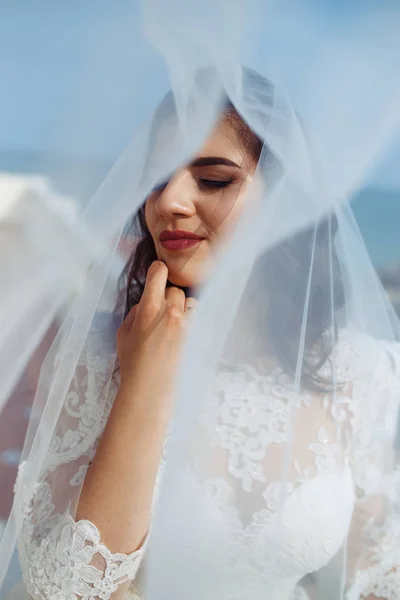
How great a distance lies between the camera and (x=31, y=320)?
0.97 metres

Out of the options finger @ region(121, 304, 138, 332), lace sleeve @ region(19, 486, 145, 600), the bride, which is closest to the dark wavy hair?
the bride

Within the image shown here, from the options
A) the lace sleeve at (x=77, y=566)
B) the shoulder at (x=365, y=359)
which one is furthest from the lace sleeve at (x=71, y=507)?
the shoulder at (x=365, y=359)

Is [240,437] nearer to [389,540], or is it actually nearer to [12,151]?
[389,540]

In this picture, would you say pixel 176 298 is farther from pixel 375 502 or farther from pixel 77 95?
pixel 375 502

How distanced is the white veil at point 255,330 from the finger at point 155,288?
77 mm

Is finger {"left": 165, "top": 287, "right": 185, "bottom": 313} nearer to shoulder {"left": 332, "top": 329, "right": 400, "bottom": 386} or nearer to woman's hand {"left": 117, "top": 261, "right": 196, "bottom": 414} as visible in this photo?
woman's hand {"left": 117, "top": 261, "right": 196, "bottom": 414}

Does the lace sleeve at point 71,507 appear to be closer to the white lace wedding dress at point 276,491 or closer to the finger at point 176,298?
the white lace wedding dress at point 276,491

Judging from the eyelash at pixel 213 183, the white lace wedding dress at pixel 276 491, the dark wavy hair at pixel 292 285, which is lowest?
the white lace wedding dress at pixel 276 491

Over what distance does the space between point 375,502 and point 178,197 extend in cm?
56

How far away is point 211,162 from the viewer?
97cm

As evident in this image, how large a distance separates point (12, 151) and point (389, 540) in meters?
0.80

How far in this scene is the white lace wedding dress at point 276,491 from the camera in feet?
2.93

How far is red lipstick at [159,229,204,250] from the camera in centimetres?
100

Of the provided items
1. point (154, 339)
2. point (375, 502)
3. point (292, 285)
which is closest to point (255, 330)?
point (292, 285)
